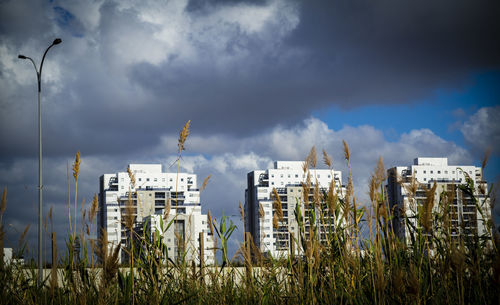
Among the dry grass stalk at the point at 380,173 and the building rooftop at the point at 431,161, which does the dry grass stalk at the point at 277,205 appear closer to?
the dry grass stalk at the point at 380,173

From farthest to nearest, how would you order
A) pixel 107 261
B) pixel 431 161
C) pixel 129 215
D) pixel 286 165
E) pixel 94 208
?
pixel 286 165 → pixel 431 161 → pixel 94 208 → pixel 129 215 → pixel 107 261

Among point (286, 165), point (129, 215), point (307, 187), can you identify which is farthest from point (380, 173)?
point (286, 165)

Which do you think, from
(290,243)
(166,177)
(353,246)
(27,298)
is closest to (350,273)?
(353,246)

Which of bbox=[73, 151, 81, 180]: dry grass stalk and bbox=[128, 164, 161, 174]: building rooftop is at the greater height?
bbox=[128, 164, 161, 174]: building rooftop

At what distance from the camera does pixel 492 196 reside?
3.15 meters

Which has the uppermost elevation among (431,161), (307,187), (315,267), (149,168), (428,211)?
(149,168)

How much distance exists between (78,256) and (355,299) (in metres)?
2.13

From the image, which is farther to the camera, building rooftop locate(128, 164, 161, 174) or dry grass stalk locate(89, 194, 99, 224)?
building rooftop locate(128, 164, 161, 174)

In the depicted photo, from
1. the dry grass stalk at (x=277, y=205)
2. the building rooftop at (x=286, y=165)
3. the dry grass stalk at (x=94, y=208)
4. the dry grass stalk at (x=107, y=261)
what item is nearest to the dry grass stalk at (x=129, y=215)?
the dry grass stalk at (x=107, y=261)

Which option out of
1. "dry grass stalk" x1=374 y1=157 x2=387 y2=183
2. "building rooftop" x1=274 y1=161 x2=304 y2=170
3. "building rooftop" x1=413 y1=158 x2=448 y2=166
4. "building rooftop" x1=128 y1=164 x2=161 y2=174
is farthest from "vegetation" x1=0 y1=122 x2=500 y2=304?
"building rooftop" x1=274 y1=161 x2=304 y2=170

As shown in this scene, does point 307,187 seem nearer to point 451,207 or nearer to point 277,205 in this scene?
point 277,205

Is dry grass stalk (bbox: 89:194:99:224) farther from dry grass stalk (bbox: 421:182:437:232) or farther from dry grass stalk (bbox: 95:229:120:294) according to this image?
dry grass stalk (bbox: 421:182:437:232)

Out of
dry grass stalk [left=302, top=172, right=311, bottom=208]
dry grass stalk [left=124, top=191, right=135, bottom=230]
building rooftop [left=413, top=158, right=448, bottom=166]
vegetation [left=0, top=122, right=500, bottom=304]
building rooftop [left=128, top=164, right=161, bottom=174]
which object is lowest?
vegetation [left=0, top=122, right=500, bottom=304]

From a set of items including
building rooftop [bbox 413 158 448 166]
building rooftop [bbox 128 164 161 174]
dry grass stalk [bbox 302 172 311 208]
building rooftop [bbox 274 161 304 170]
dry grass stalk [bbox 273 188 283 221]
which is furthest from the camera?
building rooftop [bbox 274 161 304 170]
